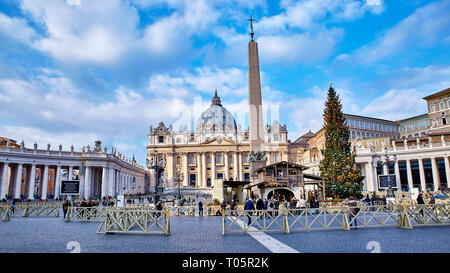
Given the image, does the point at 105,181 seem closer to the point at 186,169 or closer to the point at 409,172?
the point at 186,169

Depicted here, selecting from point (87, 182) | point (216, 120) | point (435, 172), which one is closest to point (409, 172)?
point (435, 172)

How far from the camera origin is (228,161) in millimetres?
79250

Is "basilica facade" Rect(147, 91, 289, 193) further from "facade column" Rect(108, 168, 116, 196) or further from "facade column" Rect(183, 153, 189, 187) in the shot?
"facade column" Rect(108, 168, 116, 196)

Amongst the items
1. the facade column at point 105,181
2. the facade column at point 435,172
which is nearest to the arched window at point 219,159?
the facade column at point 105,181

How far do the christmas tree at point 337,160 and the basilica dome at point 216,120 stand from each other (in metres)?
55.1

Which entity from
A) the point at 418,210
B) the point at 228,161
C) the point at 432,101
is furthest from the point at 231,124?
the point at 418,210

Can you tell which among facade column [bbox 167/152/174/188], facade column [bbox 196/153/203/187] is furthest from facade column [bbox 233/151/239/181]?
facade column [bbox 167/152/174/188]

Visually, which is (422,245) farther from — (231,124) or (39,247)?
(231,124)

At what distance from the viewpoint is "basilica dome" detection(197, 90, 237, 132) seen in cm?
8688

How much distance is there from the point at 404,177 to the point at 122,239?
4779 cm

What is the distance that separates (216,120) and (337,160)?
6242 cm

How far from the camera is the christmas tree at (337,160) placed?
Result: 94.1 ft

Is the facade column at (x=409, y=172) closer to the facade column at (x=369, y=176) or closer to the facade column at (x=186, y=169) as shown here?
the facade column at (x=369, y=176)

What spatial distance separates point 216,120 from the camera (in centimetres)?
8994
